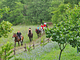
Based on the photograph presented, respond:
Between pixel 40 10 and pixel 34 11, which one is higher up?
pixel 40 10

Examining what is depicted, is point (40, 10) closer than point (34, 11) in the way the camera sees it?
Yes

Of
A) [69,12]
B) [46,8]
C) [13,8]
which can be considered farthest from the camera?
[13,8]

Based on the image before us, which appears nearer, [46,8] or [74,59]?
[74,59]

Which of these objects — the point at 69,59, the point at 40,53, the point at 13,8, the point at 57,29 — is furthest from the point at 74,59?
the point at 13,8

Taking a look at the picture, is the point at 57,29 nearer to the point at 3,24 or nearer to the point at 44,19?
the point at 3,24

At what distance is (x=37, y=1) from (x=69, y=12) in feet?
113

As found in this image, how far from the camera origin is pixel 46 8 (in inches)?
1710

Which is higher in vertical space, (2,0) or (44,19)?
(2,0)

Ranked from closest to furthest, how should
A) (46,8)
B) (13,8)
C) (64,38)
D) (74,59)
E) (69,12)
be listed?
(64,38)
(74,59)
(69,12)
(46,8)
(13,8)

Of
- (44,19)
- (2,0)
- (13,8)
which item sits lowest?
(44,19)

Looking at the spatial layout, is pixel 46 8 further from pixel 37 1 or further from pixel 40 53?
pixel 40 53

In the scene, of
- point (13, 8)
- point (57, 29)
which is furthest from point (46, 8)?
point (57, 29)

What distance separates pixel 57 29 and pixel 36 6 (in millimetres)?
37526

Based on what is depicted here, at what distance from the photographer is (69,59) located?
10.3m
